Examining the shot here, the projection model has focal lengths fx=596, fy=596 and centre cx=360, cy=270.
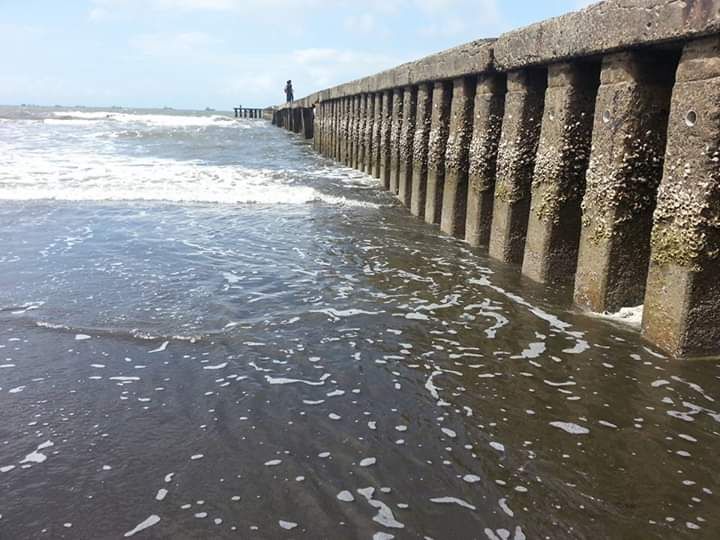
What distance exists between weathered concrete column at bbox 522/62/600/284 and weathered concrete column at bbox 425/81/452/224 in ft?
10.7

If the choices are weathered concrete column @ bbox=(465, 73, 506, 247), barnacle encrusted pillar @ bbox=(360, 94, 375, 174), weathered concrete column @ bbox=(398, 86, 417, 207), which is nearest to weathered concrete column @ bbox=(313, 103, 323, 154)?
barnacle encrusted pillar @ bbox=(360, 94, 375, 174)

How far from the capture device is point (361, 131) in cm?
1612

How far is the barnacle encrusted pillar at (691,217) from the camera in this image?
12.2ft

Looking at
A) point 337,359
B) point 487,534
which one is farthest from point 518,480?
point 337,359

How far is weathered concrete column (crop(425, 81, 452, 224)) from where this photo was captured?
891 centimetres

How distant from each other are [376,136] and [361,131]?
81.6 inches

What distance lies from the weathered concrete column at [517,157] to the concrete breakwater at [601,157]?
Answer: 0.01m

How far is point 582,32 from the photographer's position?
4895mm

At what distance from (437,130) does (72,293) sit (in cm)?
575

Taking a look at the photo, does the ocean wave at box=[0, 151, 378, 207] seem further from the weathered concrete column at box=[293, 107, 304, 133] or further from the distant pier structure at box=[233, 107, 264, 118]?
the distant pier structure at box=[233, 107, 264, 118]

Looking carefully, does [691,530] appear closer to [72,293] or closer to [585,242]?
[585,242]

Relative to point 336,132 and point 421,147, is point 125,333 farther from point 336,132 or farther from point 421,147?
point 336,132

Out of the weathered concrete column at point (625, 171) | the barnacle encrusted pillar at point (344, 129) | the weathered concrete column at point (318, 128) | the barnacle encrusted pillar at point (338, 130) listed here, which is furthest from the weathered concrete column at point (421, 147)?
the weathered concrete column at point (318, 128)

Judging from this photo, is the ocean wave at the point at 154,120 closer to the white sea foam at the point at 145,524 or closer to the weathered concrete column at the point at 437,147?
the weathered concrete column at the point at 437,147
